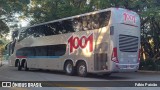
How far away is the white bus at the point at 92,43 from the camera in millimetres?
16500

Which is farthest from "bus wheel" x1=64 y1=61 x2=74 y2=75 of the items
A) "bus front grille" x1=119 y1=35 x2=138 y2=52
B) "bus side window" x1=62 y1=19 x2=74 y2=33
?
"bus front grille" x1=119 y1=35 x2=138 y2=52

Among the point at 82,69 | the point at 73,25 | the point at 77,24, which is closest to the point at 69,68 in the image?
the point at 82,69

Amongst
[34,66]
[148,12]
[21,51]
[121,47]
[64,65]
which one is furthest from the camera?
[21,51]

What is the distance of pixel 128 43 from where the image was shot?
17.2 metres

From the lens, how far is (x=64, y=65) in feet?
65.8

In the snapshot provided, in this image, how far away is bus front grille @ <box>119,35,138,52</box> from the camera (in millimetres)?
Answer: 16719

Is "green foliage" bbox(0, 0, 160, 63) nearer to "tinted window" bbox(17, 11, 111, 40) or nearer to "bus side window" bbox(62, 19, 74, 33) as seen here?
"tinted window" bbox(17, 11, 111, 40)

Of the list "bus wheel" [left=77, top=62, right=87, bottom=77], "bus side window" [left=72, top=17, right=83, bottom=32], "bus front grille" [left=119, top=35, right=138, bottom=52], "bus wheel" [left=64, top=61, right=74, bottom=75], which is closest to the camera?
"bus front grille" [left=119, top=35, right=138, bottom=52]

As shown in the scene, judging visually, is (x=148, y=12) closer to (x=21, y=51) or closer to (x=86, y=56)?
(x=86, y=56)

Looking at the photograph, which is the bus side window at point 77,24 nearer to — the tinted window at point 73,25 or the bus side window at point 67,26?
the tinted window at point 73,25

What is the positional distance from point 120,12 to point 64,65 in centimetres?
572

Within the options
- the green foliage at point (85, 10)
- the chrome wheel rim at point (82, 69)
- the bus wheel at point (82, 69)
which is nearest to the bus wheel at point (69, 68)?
the bus wheel at point (82, 69)

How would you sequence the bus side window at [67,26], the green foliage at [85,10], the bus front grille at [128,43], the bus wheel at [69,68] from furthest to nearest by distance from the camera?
the green foliage at [85,10]
the bus side window at [67,26]
the bus wheel at [69,68]
the bus front grille at [128,43]

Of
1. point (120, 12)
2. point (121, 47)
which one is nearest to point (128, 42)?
point (121, 47)
